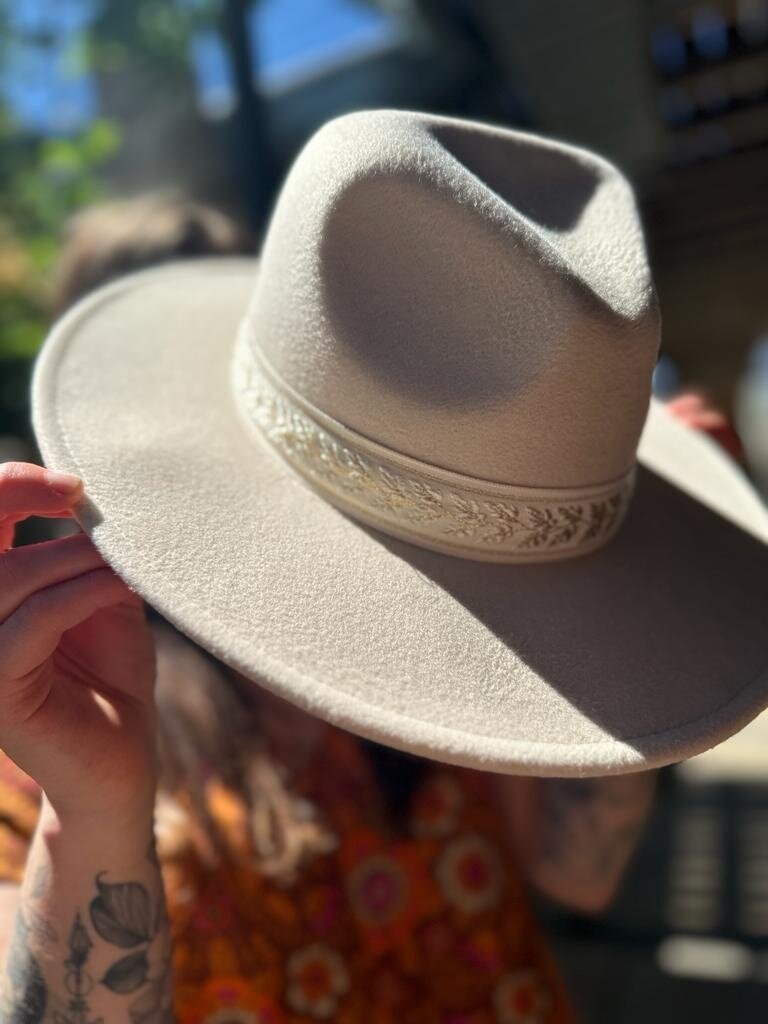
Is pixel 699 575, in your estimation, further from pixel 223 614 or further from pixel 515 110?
pixel 515 110

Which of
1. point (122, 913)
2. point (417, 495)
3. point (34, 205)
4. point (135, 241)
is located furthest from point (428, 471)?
point (34, 205)

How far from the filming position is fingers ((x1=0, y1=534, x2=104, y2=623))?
0.71 meters

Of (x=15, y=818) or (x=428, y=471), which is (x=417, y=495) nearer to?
(x=428, y=471)

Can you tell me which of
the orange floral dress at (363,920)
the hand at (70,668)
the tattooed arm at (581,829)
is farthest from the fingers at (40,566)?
the tattooed arm at (581,829)

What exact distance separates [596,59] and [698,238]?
804 millimetres


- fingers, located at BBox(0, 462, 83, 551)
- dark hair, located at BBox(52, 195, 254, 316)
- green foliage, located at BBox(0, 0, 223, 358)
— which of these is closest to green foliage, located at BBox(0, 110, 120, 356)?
green foliage, located at BBox(0, 0, 223, 358)

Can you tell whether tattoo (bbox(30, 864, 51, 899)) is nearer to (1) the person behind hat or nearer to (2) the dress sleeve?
(1) the person behind hat

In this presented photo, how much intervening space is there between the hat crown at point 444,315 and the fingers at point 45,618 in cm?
26

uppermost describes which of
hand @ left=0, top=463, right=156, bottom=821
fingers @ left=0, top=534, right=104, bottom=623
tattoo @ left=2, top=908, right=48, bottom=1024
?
fingers @ left=0, top=534, right=104, bottom=623

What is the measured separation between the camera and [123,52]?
2.77m

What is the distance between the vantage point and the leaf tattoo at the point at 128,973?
0.86 m

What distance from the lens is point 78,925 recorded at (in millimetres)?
841

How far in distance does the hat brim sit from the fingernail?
0.08ft

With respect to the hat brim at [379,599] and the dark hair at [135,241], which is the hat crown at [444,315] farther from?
the dark hair at [135,241]
